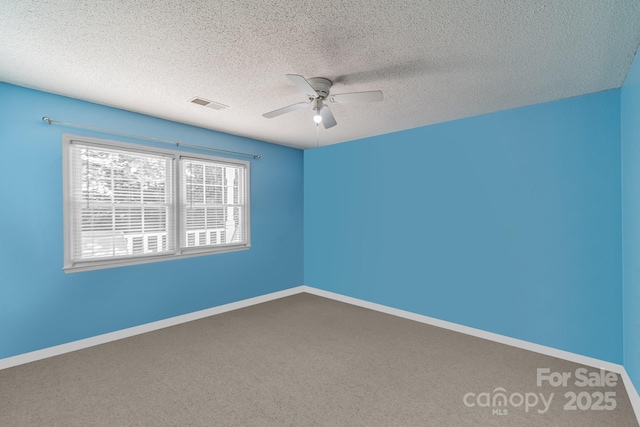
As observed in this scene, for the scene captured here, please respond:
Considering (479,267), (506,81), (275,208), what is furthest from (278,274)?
(506,81)

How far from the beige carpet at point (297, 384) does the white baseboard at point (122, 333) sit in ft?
0.31

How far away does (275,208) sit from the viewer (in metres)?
4.86

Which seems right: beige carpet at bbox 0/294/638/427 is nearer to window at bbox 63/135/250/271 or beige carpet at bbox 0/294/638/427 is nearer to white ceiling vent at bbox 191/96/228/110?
window at bbox 63/135/250/271

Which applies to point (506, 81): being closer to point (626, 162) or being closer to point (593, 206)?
point (626, 162)

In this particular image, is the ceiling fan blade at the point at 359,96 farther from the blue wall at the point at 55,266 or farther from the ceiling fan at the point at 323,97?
the blue wall at the point at 55,266

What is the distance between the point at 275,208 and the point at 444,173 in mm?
2667

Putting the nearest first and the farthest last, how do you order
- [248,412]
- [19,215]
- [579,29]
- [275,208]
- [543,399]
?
[579,29]
[248,412]
[543,399]
[19,215]
[275,208]

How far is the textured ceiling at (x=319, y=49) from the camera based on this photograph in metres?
1.65

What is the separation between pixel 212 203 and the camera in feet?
13.5

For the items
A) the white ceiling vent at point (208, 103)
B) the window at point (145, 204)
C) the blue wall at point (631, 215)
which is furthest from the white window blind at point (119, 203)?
the blue wall at point (631, 215)

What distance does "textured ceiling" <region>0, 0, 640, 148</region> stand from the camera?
1.65 metres

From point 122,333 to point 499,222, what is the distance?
14.4 feet

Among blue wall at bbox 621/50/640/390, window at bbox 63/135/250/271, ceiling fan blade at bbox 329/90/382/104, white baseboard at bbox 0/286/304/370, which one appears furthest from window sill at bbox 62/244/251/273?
blue wall at bbox 621/50/640/390

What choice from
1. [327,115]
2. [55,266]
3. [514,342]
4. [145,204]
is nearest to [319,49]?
[327,115]
